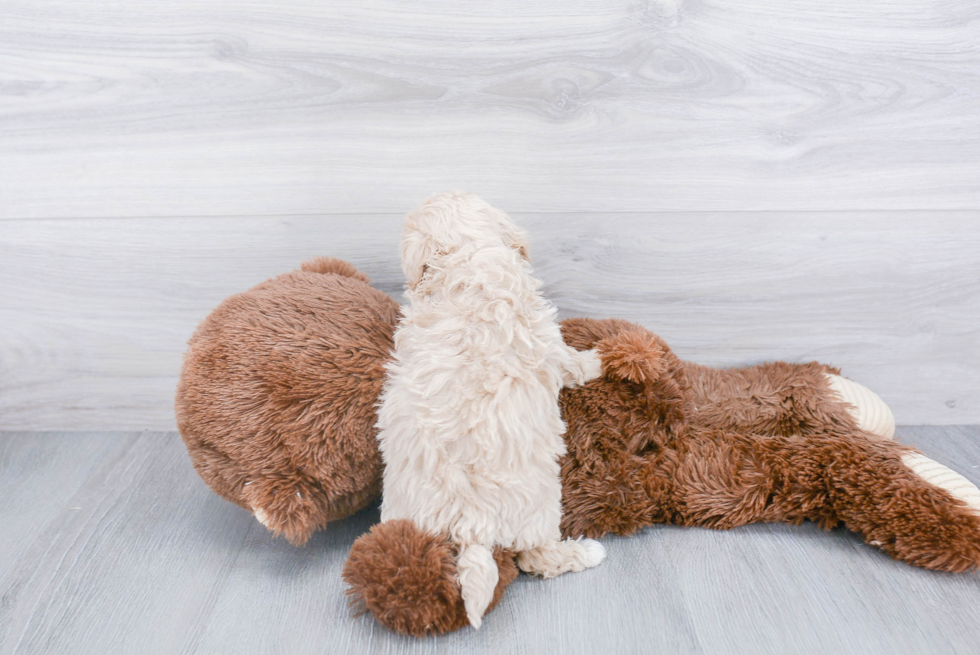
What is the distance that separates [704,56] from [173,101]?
0.72 m

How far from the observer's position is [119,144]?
3.07 ft

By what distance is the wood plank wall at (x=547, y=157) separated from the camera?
2.88 ft

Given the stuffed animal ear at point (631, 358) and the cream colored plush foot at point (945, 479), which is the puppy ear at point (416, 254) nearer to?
the stuffed animal ear at point (631, 358)

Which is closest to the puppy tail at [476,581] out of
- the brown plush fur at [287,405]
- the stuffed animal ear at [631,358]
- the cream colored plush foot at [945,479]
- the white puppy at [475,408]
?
the white puppy at [475,408]

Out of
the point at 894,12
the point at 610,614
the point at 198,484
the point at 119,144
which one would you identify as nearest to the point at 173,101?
the point at 119,144

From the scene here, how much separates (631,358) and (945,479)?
379 millimetres

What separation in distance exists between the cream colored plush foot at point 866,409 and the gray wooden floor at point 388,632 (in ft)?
0.55

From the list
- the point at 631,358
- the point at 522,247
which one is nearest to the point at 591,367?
the point at 631,358

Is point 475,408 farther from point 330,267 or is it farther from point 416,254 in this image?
point 330,267

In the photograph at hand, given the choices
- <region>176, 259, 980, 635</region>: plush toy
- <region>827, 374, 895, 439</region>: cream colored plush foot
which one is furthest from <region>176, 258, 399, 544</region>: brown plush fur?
<region>827, 374, 895, 439</region>: cream colored plush foot

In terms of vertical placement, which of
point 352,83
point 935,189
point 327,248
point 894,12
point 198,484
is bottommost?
point 198,484

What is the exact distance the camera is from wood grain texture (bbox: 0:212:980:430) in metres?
0.95

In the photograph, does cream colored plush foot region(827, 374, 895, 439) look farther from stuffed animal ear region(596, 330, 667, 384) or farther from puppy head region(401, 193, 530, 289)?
puppy head region(401, 193, 530, 289)

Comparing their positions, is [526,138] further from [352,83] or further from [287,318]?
[287,318]
